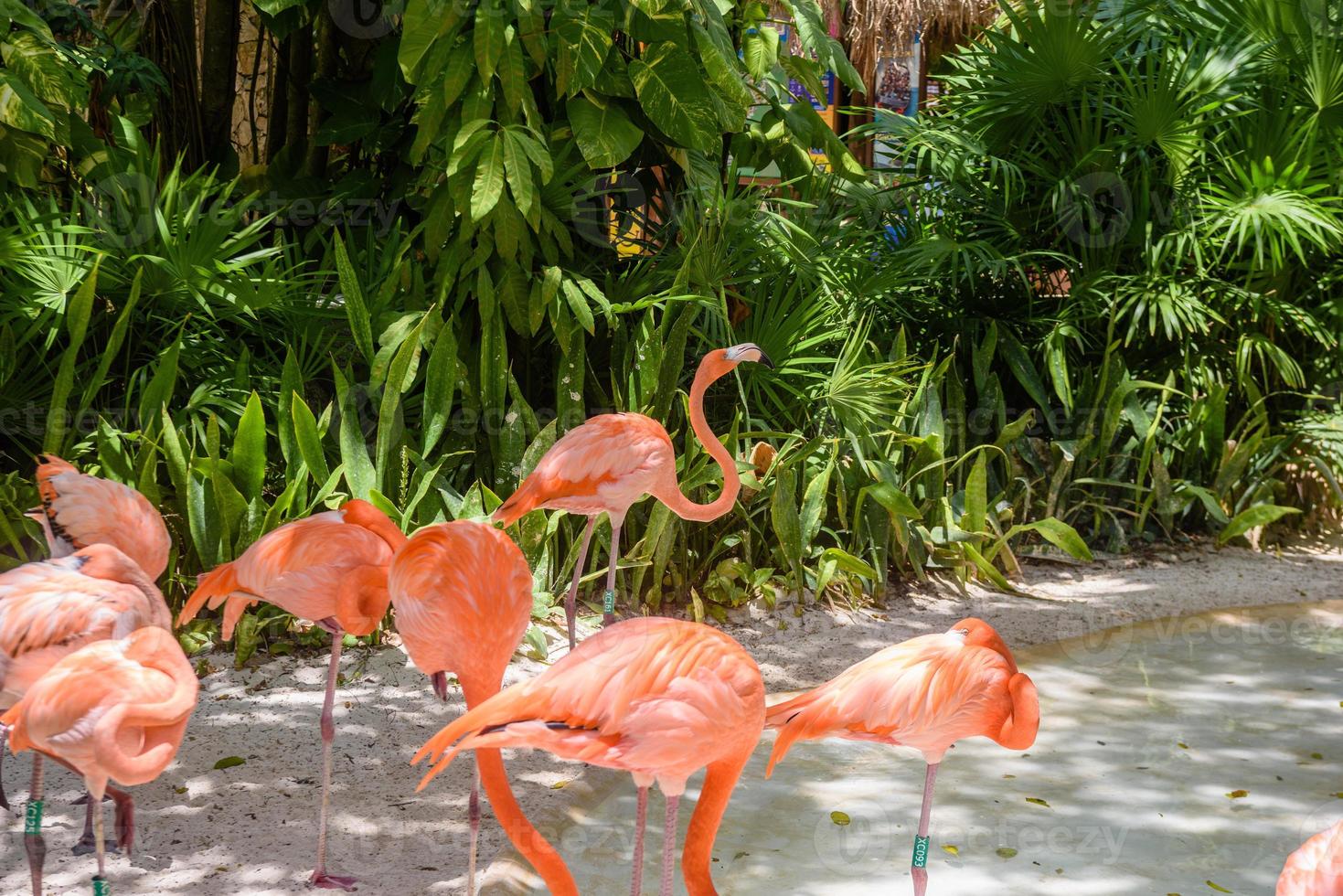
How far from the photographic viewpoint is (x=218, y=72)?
6.11 meters

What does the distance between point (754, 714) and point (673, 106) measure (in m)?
3.14

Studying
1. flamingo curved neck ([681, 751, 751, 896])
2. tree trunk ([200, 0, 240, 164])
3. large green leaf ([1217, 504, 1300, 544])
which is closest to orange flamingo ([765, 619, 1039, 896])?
flamingo curved neck ([681, 751, 751, 896])

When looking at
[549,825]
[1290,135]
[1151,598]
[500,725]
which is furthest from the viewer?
[1290,135]

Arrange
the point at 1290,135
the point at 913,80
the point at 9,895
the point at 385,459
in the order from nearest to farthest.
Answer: the point at 9,895 < the point at 385,459 < the point at 1290,135 < the point at 913,80

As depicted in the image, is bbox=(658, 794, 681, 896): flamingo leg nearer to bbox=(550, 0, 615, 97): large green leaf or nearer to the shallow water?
the shallow water

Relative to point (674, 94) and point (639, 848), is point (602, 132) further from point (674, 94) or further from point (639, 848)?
point (639, 848)

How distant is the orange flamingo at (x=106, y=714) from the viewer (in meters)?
2.14

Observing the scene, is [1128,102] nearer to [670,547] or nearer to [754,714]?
[670,547]

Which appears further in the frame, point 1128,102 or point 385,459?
point 1128,102

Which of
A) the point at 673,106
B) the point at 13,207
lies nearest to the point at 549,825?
the point at 673,106

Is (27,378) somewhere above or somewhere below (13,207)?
below

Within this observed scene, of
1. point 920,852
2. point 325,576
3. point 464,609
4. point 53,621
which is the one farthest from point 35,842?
point 920,852

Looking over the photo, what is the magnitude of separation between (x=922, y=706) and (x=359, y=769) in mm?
1787

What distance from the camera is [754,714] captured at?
224 cm
